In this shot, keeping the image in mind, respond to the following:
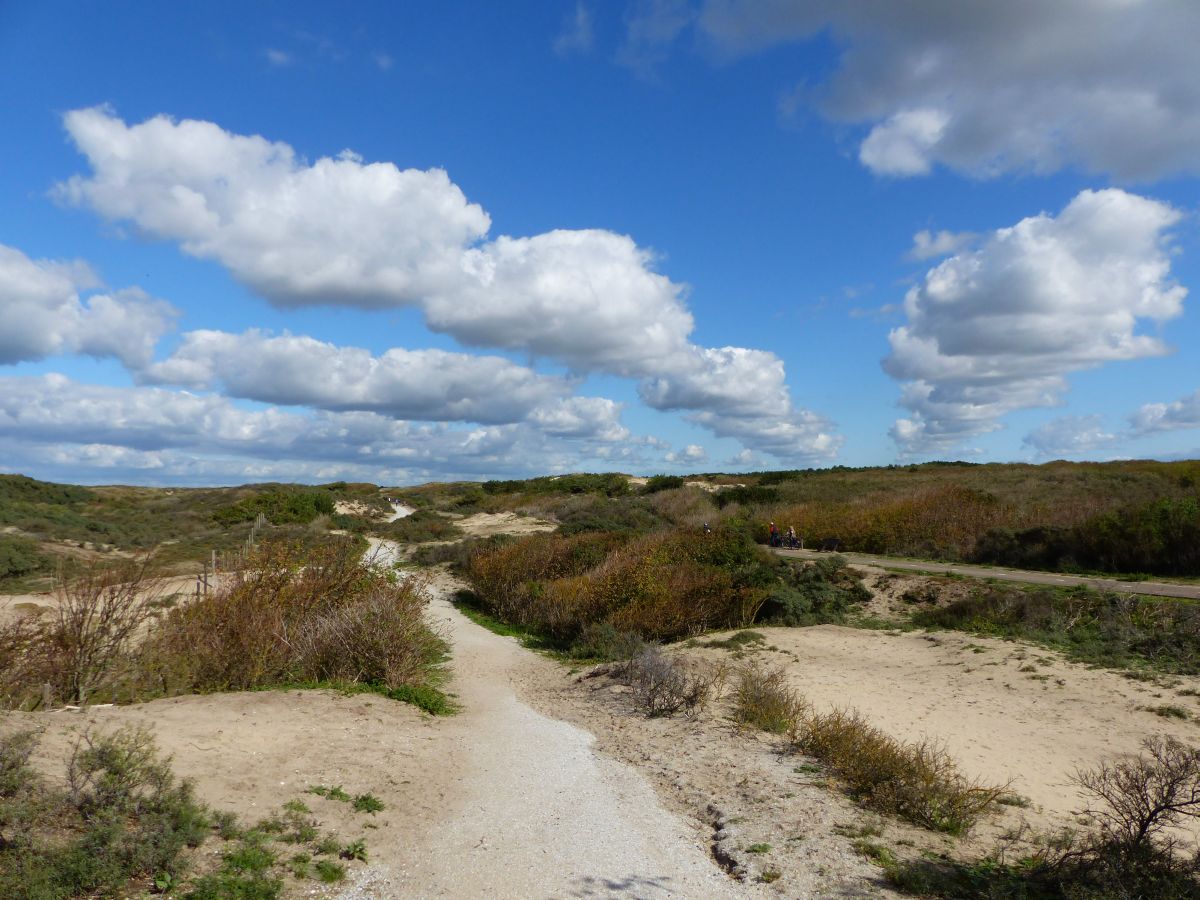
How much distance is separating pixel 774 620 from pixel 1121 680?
25.4ft

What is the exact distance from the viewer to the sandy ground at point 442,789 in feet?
Answer: 18.4

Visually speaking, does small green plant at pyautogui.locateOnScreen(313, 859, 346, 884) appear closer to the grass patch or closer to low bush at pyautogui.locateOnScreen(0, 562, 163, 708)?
low bush at pyautogui.locateOnScreen(0, 562, 163, 708)

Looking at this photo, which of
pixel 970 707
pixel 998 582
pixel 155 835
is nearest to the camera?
pixel 155 835

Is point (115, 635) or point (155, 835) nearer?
point (155, 835)

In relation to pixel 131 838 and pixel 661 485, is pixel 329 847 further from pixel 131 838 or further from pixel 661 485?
pixel 661 485

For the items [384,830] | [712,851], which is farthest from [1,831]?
[712,851]

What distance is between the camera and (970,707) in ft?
37.8

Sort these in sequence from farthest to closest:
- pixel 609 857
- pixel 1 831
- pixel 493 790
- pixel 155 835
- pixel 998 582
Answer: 1. pixel 998 582
2. pixel 493 790
3. pixel 609 857
4. pixel 155 835
5. pixel 1 831

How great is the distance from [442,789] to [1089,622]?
1358 cm

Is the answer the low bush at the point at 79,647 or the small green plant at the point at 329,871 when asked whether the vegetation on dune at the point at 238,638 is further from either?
the small green plant at the point at 329,871

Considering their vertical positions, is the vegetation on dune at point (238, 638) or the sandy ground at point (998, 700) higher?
the vegetation on dune at point (238, 638)

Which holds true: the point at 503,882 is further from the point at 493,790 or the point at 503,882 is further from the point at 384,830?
the point at 493,790

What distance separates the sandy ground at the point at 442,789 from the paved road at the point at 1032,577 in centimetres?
1356

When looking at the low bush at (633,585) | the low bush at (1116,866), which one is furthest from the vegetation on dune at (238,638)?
the low bush at (1116,866)
